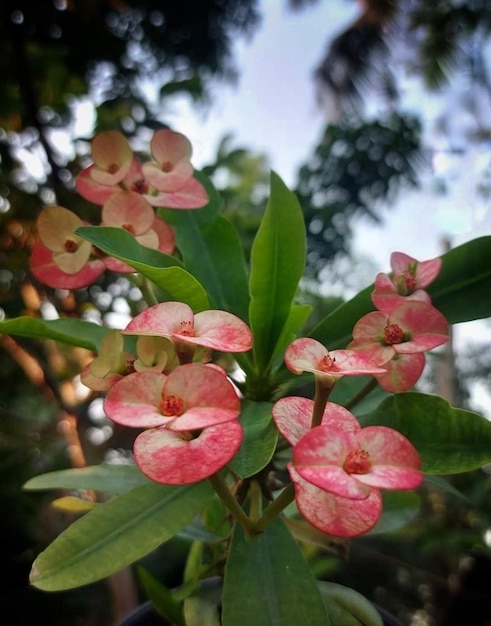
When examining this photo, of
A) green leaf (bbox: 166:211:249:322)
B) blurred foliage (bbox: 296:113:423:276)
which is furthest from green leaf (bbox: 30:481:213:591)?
blurred foliage (bbox: 296:113:423:276)

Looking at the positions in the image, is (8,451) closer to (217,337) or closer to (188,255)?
(188,255)

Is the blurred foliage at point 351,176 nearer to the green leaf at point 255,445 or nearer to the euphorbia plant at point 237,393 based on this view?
the euphorbia plant at point 237,393

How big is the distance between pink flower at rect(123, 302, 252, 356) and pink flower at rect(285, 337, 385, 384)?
0.03 m

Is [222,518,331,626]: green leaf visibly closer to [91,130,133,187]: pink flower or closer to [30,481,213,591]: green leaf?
[30,481,213,591]: green leaf

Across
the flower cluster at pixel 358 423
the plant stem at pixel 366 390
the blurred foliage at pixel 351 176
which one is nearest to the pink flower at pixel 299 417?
the flower cluster at pixel 358 423

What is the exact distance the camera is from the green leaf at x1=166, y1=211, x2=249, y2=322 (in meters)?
0.59

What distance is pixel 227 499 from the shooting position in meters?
0.37

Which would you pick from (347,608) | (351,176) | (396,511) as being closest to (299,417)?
(347,608)

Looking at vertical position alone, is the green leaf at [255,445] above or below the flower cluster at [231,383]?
below

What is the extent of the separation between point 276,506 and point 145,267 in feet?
0.60

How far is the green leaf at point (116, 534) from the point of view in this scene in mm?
385

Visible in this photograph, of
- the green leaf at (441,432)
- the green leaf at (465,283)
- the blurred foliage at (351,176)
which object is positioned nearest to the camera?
the green leaf at (441,432)

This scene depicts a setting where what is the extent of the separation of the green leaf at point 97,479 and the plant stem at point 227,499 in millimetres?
172

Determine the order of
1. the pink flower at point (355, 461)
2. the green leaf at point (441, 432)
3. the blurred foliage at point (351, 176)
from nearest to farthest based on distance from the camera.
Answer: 1. the pink flower at point (355, 461)
2. the green leaf at point (441, 432)
3. the blurred foliage at point (351, 176)
